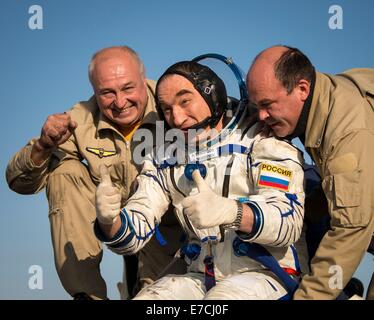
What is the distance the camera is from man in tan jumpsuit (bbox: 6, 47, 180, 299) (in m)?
6.75

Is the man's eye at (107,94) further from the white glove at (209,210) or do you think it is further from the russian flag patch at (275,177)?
the white glove at (209,210)

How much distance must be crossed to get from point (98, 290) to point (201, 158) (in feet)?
6.03

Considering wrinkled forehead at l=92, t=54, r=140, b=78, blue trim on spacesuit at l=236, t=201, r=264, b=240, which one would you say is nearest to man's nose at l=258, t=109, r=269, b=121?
blue trim on spacesuit at l=236, t=201, r=264, b=240

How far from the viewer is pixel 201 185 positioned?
4953mm

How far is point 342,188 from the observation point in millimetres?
5188

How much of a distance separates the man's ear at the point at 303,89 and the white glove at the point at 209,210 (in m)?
1.25

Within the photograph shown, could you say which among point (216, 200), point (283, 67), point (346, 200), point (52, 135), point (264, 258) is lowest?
Answer: point (264, 258)

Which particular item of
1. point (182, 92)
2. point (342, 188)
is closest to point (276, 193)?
point (342, 188)

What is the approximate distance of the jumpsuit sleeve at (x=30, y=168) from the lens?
6.95 metres

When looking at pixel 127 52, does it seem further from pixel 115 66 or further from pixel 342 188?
pixel 342 188

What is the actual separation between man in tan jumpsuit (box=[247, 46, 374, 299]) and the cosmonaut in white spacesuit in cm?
20

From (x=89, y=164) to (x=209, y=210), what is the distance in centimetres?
260

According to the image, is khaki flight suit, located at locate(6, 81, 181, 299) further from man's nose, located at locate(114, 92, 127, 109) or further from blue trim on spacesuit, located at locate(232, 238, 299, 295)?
blue trim on spacesuit, located at locate(232, 238, 299, 295)
